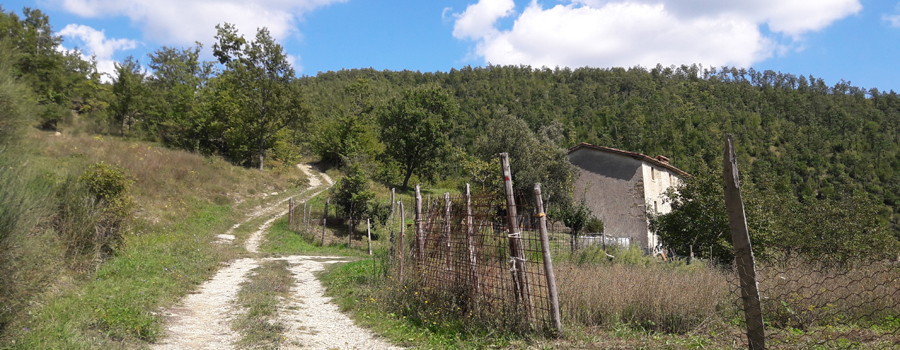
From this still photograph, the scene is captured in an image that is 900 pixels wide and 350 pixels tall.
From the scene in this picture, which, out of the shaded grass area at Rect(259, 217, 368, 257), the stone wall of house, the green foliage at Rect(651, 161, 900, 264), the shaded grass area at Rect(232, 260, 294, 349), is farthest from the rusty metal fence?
the stone wall of house

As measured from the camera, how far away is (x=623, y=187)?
29703 mm

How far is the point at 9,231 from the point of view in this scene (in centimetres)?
498

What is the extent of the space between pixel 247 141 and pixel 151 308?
35075 millimetres

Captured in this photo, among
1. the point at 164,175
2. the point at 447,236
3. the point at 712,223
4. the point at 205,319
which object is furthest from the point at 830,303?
the point at 164,175

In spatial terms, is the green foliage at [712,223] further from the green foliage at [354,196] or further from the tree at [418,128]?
the tree at [418,128]

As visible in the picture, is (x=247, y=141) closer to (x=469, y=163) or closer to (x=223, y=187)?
(x=223, y=187)

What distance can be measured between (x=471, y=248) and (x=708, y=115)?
309ft

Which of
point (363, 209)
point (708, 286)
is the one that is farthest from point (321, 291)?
point (363, 209)

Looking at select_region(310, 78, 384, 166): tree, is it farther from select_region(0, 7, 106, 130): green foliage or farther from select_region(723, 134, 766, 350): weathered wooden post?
select_region(723, 134, 766, 350): weathered wooden post

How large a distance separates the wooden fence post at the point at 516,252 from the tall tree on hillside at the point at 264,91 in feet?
115

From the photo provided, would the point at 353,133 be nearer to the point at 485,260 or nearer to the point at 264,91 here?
the point at 264,91

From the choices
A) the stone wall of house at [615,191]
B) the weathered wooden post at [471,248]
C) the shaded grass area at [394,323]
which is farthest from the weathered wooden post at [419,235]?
the stone wall of house at [615,191]

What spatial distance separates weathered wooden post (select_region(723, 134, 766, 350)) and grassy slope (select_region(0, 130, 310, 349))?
6.76m

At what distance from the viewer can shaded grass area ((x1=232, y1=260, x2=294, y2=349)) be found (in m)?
6.02
